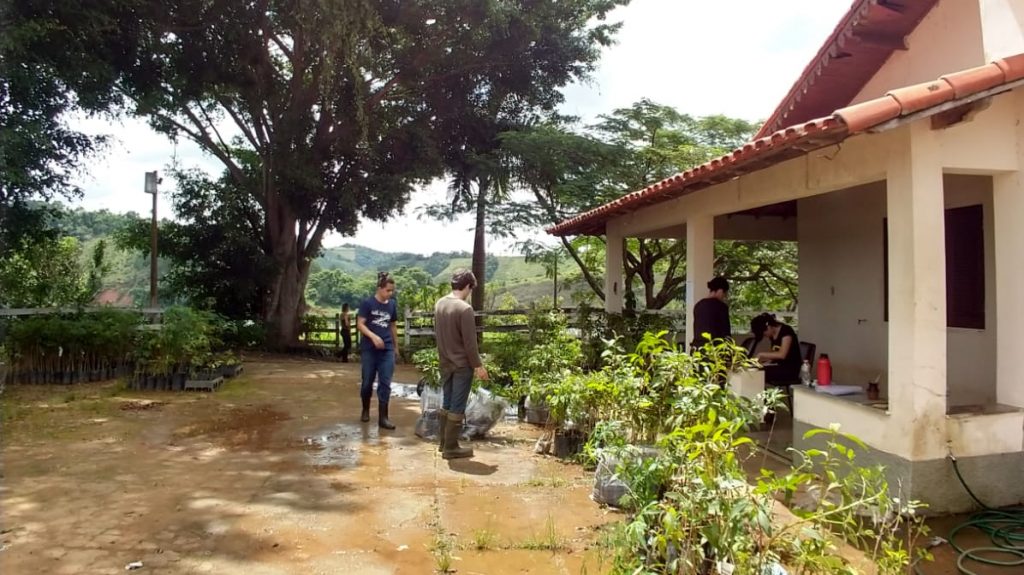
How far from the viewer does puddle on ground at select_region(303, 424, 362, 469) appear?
541 centimetres

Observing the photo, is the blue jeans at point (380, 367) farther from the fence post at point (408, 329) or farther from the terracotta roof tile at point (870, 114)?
the fence post at point (408, 329)

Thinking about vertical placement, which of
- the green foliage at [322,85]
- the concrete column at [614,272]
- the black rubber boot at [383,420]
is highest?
the green foliage at [322,85]

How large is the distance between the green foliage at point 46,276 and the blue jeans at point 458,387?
811 cm

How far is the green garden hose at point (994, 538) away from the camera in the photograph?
3365 mm

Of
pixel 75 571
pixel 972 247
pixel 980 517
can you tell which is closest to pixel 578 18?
pixel 972 247

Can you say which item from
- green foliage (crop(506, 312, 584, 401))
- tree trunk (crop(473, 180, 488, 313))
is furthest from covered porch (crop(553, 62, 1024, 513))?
tree trunk (crop(473, 180, 488, 313))

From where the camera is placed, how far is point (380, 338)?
21.7 feet

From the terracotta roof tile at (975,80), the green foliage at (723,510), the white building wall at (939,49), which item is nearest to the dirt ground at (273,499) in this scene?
the green foliage at (723,510)

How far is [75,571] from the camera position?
3193mm

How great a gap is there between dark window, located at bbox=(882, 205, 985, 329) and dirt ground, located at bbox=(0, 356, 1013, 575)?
225 centimetres

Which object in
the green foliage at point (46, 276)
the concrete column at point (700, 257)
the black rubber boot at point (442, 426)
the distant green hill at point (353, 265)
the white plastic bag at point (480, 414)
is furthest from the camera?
the distant green hill at point (353, 265)

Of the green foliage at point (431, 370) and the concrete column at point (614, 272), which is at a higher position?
the concrete column at point (614, 272)

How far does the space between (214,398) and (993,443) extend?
8520mm

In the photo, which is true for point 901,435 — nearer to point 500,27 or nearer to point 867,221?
point 867,221
